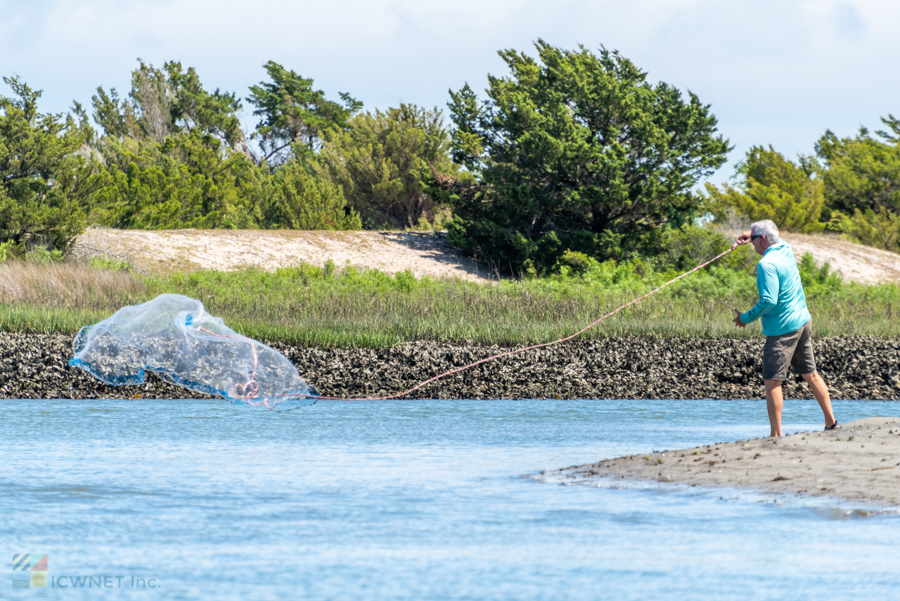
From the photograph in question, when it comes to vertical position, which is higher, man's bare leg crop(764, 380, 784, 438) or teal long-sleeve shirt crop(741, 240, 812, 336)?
teal long-sleeve shirt crop(741, 240, 812, 336)

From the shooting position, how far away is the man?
323 inches

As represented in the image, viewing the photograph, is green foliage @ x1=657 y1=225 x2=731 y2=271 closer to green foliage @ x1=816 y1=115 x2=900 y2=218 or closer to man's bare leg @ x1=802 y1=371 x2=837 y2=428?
green foliage @ x1=816 y1=115 x2=900 y2=218

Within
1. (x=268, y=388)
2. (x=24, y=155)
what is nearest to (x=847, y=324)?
(x=268, y=388)

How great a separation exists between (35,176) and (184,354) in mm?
19403

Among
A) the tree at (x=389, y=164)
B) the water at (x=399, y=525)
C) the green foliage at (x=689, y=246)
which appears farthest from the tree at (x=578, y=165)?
the water at (x=399, y=525)

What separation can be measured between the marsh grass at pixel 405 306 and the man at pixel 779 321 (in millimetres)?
8965

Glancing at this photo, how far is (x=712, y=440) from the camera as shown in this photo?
33.2ft

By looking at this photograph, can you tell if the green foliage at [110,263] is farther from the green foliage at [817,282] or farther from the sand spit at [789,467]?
the sand spit at [789,467]

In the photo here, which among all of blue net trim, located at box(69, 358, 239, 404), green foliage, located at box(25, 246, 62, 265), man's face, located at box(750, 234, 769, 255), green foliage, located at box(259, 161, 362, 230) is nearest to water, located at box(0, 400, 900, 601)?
blue net trim, located at box(69, 358, 239, 404)

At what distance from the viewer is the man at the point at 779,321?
26.9 feet

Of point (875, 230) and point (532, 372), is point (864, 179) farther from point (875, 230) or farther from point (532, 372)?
point (532, 372)

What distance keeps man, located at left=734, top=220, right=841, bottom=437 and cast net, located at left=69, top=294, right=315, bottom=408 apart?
4071 millimetres

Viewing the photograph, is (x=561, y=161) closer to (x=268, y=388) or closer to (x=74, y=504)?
(x=268, y=388)

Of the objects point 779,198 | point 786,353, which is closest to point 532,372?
point 786,353
